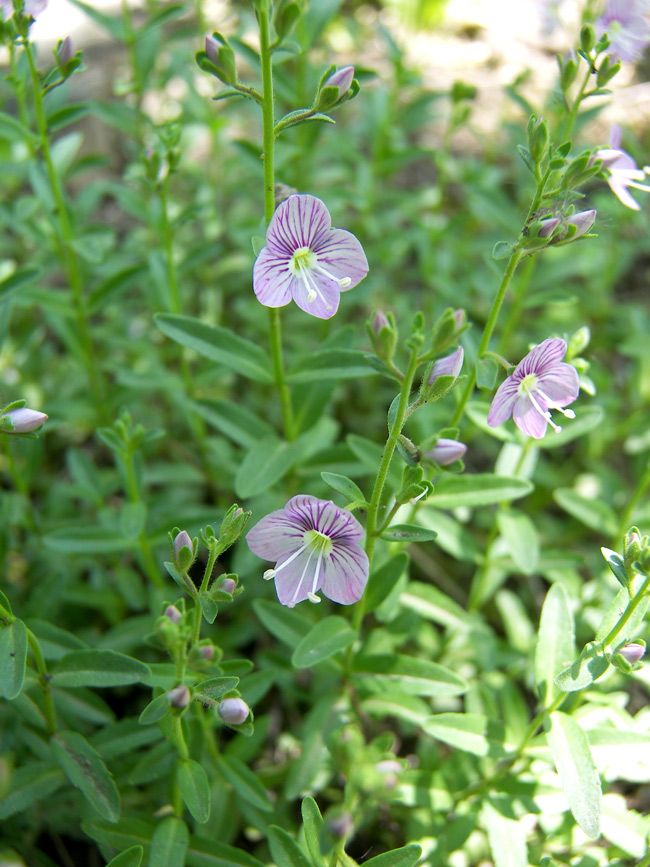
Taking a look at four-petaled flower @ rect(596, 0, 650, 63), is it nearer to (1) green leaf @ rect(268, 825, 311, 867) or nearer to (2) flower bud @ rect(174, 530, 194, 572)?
(2) flower bud @ rect(174, 530, 194, 572)

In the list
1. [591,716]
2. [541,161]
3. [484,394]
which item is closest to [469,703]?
[591,716]

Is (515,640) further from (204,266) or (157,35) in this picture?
(157,35)

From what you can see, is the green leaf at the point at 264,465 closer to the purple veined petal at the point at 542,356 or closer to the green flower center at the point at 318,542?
the green flower center at the point at 318,542

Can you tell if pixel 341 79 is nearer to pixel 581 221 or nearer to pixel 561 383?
pixel 581 221

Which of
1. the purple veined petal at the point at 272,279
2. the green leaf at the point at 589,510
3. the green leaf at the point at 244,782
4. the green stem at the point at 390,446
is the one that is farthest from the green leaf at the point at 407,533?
the green leaf at the point at 589,510

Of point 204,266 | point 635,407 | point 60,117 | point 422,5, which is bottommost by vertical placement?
point 635,407

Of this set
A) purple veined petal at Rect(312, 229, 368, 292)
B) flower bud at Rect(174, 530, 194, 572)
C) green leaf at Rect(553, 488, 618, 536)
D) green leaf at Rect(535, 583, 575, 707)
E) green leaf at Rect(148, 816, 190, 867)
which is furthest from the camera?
green leaf at Rect(553, 488, 618, 536)

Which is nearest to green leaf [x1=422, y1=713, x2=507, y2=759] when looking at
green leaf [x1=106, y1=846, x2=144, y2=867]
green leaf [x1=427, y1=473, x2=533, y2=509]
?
green leaf [x1=427, y1=473, x2=533, y2=509]
